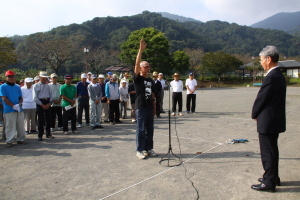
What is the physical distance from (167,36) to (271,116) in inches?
3646

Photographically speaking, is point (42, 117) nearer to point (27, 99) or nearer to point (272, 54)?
point (27, 99)

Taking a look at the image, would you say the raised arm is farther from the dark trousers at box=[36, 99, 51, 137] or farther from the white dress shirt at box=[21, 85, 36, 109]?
the white dress shirt at box=[21, 85, 36, 109]

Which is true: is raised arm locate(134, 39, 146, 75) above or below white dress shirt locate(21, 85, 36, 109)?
above

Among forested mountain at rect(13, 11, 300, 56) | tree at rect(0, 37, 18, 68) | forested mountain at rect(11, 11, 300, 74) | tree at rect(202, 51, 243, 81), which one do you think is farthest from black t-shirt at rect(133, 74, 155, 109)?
forested mountain at rect(13, 11, 300, 56)

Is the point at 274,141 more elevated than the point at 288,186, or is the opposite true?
the point at 274,141

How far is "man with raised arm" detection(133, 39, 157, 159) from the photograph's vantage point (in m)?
5.52

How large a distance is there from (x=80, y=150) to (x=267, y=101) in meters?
4.60

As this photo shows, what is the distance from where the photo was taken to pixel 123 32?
246 ft

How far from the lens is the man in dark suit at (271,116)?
12.6ft

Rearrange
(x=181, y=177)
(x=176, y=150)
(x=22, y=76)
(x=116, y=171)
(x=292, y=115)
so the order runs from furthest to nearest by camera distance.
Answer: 1. (x=22, y=76)
2. (x=292, y=115)
3. (x=176, y=150)
4. (x=116, y=171)
5. (x=181, y=177)

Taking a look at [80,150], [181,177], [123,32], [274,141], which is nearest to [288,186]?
[274,141]

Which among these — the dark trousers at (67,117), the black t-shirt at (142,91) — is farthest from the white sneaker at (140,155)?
the dark trousers at (67,117)

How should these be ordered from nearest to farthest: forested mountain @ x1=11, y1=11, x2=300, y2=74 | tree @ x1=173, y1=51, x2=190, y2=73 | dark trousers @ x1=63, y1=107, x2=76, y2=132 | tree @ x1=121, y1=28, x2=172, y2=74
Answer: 1. dark trousers @ x1=63, y1=107, x2=76, y2=132
2. tree @ x1=121, y1=28, x2=172, y2=74
3. tree @ x1=173, y1=51, x2=190, y2=73
4. forested mountain @ x1=11, y1=11, x2=300, y2=74

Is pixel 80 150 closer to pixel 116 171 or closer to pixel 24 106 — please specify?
pixel 116 171
